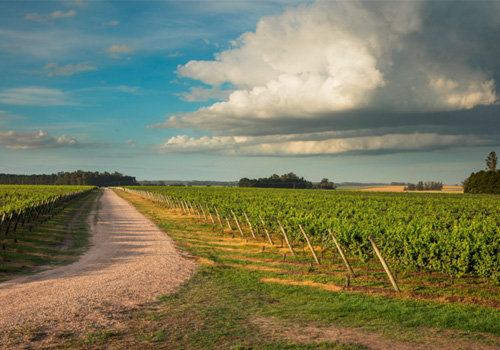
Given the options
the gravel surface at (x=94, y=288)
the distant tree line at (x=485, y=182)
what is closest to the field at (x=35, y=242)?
the gravel surface at (x=94, y=288)

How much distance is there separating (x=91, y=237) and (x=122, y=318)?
1810 cm

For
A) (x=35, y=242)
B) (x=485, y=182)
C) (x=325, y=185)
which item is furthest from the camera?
(x=325, y=185)

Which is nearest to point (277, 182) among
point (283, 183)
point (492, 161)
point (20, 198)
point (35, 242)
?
point (283, 183)

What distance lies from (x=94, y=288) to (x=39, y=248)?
1120 cm

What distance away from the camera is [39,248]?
69.8 feet

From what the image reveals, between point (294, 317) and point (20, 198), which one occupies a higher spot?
point (20, 198)

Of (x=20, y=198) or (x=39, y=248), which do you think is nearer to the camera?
(x=39, y=248)

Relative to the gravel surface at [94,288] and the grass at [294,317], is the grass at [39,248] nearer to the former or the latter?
the gravel surface at [94,288]

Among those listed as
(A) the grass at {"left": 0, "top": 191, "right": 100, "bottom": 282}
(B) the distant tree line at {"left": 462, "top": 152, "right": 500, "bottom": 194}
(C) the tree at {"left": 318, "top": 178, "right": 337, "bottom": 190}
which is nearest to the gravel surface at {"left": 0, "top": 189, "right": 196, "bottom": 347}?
(A) the grass at {"left": 0, "top": 191, "right": 100, "bottom": 282}

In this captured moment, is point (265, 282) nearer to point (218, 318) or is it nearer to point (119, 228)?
point (218, 318)

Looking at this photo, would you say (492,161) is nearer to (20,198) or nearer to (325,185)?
(325,185)

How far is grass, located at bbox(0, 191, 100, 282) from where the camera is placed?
1658 cm

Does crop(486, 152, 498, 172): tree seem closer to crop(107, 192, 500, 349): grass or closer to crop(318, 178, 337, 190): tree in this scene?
crop(318, 178, 337, 190): tree

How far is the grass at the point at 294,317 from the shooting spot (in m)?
8.58
